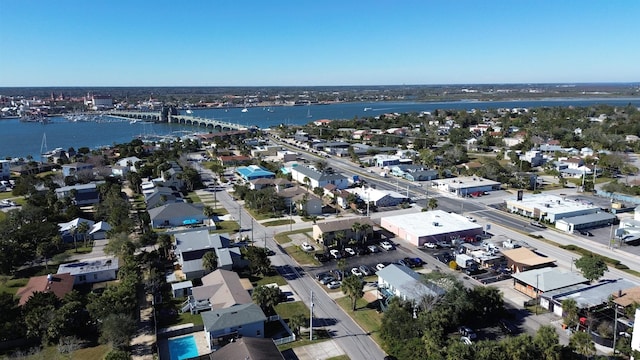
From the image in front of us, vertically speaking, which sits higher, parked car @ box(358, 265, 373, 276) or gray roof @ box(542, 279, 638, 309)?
gray roof @ box(542, 279, 638, 309)

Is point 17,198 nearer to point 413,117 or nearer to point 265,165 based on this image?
point 265,165

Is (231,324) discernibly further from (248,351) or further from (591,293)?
(591,293)

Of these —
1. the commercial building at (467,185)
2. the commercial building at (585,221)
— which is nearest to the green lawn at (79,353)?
the commercial building at (585,221)

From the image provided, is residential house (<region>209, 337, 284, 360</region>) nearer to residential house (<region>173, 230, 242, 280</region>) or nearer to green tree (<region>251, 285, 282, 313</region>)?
green tree (<region>251, 285, 282, 313</region>)

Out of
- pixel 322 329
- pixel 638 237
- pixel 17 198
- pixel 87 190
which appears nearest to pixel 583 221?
pixel 638 237

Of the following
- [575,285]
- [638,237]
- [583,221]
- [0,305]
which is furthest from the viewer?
[583,221]

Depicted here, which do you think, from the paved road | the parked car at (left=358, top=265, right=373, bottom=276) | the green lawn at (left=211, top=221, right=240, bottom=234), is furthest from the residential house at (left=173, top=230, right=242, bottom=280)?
the parked car at (left=358, top=265, right=373, bottom=276)
